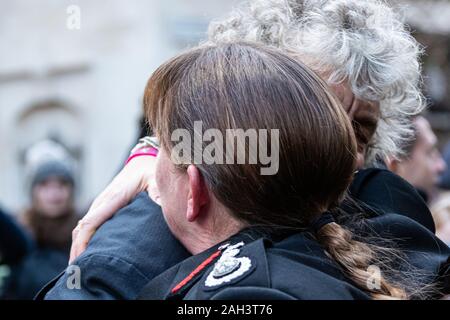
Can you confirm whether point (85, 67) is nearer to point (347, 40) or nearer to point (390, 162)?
point (390, 162)

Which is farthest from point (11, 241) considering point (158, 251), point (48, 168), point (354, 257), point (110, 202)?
point (354, 257)

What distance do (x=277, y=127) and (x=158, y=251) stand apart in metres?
0.36

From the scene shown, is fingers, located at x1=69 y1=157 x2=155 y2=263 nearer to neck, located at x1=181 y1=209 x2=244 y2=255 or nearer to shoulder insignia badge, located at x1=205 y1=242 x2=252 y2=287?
neck, located at x1=181 y1=209 x2=244 y2=255

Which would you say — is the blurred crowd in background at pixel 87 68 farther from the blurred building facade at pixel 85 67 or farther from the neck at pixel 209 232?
the neck at pixel 209 232

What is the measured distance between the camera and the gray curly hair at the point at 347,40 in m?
2.14

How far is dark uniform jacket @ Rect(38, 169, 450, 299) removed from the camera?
1604mm

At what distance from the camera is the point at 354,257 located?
1.64 metres

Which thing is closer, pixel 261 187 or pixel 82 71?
pixel 261 187

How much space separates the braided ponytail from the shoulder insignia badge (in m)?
0.17

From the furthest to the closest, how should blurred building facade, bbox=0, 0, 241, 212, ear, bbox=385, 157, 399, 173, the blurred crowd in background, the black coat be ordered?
blurred building facade, bbox=0, 0, 241, 212 < the blurred crowd in background < the black coat < ear, bbox=385, 157, 399, 173

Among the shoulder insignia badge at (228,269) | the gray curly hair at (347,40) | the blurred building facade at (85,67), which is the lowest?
the blurred building facade at (85,67)

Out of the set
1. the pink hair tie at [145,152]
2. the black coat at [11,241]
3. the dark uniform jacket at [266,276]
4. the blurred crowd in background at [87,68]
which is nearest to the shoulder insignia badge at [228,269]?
the dark uniform jacket at [266,276]

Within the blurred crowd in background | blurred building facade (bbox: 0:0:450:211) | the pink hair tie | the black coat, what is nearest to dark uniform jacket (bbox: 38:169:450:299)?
the pink hair tie

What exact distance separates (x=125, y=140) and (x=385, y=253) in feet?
30.2
